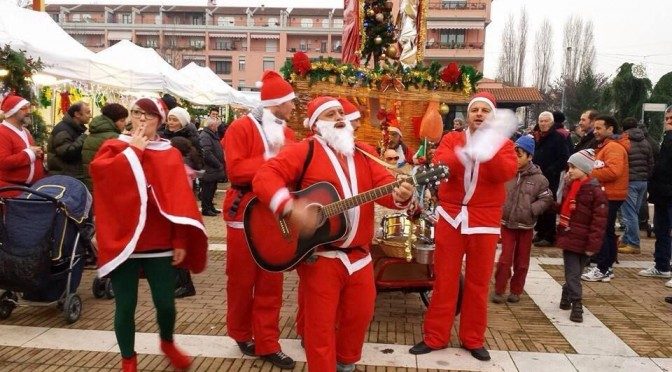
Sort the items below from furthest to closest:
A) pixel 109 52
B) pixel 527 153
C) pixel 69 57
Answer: pixel 109 52 → pixel 69 57 → pixel 527 153

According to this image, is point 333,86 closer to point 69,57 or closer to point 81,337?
point 81,337

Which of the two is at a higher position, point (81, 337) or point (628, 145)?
point (628, 145)

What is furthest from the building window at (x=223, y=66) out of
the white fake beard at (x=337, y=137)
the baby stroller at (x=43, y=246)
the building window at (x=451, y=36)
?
the white fake beard at (x=337, y=137)

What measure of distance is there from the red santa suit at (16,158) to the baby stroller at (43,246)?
0.34m

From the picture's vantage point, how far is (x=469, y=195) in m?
4.27

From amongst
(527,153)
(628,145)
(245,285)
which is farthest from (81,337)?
(628,145)

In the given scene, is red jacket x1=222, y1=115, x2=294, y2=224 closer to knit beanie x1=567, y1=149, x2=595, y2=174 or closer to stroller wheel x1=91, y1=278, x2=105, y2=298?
stroller wheel x1=91, y1=278, x2=105, y2=298

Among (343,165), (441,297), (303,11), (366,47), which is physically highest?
(303,11)

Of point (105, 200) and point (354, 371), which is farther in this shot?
point (354, 371)

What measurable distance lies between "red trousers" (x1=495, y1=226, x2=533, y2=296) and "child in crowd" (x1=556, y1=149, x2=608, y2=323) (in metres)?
0.46

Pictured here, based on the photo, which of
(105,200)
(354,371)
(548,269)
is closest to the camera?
(105,200)

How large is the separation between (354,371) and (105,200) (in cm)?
209

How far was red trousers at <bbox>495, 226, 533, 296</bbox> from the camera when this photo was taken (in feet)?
19.3

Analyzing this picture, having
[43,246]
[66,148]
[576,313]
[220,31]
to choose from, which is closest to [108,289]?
[43,246]
